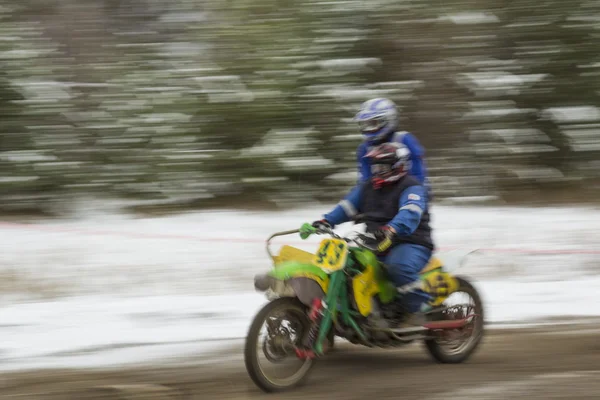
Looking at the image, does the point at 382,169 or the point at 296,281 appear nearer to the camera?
the point at 296,281

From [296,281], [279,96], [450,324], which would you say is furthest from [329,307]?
[279,96]

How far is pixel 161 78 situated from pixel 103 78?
0.76m

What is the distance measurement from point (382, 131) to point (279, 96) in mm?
5465

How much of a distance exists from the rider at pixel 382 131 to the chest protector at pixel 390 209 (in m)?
0.22

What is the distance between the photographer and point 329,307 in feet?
20.3

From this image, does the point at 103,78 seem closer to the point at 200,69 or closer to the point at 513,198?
the point at 200,69

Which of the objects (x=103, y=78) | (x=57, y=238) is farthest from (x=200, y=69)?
(x=57, y=238)

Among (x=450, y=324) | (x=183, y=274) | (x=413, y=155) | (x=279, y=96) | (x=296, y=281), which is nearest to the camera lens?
(x=296, y=281)

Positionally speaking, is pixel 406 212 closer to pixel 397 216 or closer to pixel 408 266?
pixel 397 216

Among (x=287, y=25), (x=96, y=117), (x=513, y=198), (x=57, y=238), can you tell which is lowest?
(x=513, y=198)

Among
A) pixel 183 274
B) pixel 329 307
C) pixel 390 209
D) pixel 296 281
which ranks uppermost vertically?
pixel 390 209

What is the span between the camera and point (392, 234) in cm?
626

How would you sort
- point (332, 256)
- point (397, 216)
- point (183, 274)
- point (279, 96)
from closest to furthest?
1. point (332, 256)
2. point (397, 216)
3. point (183, 274)
4. point (279, 96)

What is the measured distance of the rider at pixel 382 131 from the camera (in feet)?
21.9
